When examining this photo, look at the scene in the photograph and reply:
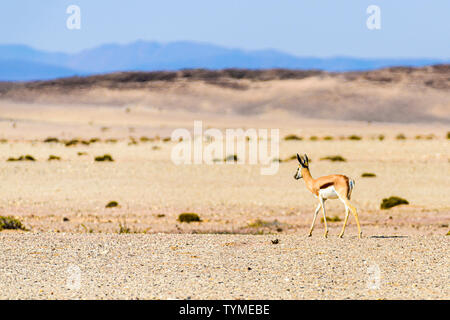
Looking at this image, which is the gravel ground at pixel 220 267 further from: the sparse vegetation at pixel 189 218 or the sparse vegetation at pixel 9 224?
the sparse vegetation at pixel 189 218

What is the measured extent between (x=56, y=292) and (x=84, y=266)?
163 cm

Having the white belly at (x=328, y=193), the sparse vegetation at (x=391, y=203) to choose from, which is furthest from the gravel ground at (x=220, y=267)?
the sparse vegetation at (x=391, y=203)

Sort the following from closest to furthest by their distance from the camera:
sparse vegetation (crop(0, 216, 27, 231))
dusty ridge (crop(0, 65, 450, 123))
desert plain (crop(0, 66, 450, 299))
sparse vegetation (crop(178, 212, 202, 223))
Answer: desert plain (crop(0, 66, 450, 299)) < sparse vegetation (crop(0, 216, 27, 231)) < sparse vegetation (crop(178, 212, 202, 223)) < dusty ridge (crop(0, 65, 450, 123))

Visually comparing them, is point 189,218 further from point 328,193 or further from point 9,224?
point 328,193

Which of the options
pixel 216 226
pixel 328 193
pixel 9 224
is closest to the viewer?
pixel 328 193

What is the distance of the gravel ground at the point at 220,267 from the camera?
9.05 metres

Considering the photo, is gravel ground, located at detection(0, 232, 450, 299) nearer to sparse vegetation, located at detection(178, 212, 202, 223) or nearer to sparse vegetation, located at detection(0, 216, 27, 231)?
sparse vegetation, located at detection(0, 216, 27, 231)

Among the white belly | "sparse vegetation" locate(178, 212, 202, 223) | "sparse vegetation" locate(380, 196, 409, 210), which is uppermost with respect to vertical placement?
the white belly

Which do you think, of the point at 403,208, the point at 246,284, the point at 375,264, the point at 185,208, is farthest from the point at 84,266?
the point at 403,208

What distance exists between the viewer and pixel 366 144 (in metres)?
46.5

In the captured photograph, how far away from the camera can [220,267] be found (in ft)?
34.5

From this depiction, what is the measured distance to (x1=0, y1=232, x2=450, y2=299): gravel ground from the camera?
29.7ft

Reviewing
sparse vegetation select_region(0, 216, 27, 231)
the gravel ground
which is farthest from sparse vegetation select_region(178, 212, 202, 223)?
the gravel ground

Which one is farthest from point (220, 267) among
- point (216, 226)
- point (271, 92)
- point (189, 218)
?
point (271, 92)
